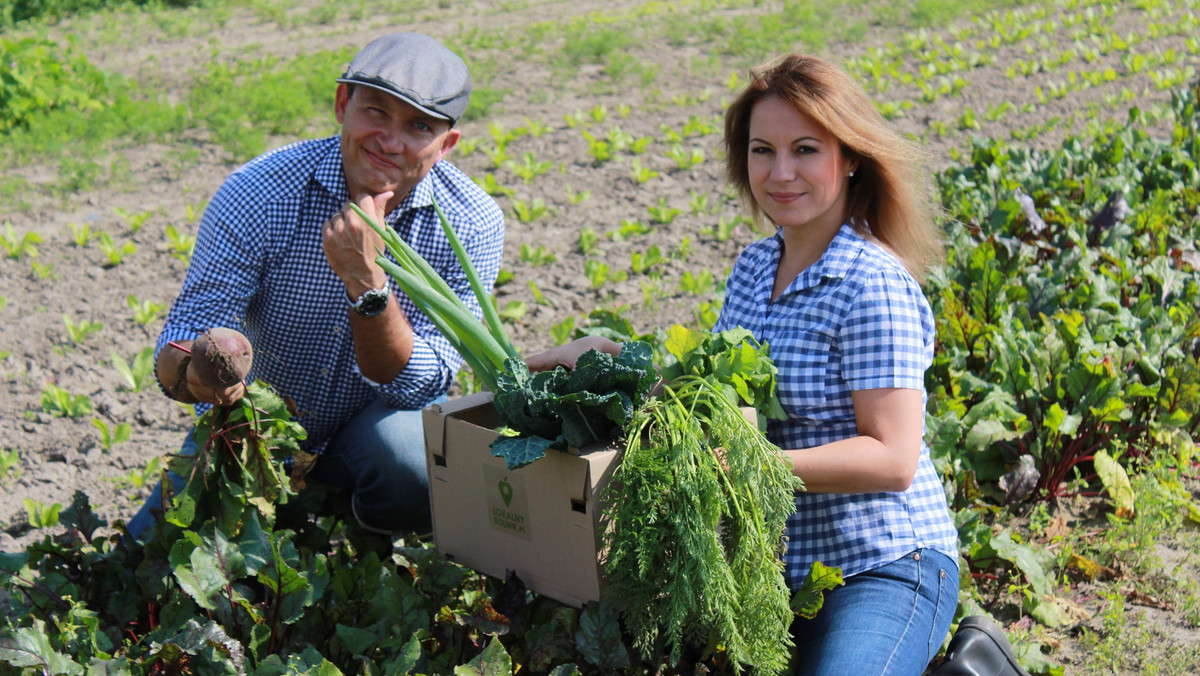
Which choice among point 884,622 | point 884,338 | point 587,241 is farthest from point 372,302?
point 587,241

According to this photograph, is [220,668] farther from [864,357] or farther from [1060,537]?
[1060,537]

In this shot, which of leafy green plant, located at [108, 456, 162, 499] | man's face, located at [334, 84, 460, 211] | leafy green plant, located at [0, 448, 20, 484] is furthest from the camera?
leafy green plant, located at [0, 448, 20, 484]

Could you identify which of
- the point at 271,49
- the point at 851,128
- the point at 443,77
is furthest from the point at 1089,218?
the point at 271,49

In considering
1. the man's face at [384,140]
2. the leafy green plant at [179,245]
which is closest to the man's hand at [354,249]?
the man's face at [384,140]

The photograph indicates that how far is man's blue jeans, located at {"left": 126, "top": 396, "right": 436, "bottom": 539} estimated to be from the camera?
3.08m

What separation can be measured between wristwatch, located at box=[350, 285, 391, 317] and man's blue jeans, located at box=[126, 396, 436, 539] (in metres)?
0.54

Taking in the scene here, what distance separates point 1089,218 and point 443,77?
12.4 feet

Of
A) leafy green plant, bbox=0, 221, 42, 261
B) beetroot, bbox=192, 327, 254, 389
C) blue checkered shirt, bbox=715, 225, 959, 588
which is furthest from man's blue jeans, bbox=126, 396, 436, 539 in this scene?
leafy green plant, bbox=0, 221, 42, 261

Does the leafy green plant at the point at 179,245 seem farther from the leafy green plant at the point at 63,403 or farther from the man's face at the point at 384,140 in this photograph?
the man's face at the point at 384,140

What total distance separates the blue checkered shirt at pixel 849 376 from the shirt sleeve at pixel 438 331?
1.05m

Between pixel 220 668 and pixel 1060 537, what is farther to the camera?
pixel 1060 537

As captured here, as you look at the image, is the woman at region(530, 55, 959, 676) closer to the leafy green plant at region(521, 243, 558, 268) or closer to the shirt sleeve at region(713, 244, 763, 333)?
the shirt sleeve at region(713, 244, 763, 333)

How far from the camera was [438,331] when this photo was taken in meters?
3.02

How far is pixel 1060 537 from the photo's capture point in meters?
3.49
